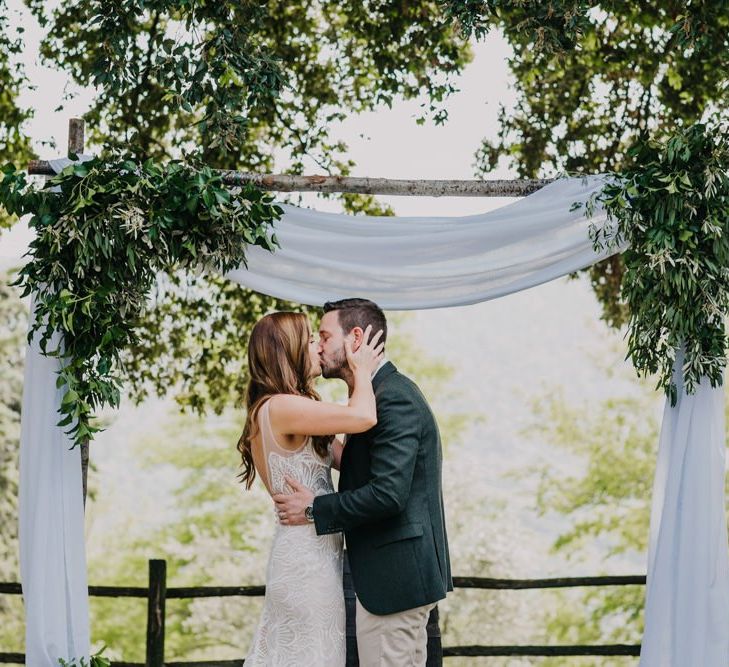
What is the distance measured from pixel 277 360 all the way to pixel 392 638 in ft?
3.44

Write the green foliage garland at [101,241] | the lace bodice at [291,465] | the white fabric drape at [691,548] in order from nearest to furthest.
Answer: the lace bodice at [291,465] < the green foliage garland at [101,241] < the white fabric drape at [691,548]

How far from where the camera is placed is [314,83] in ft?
26.1

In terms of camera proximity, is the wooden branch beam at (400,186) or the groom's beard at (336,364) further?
the wooden branch beam at (400,186)

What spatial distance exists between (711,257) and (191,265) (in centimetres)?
213

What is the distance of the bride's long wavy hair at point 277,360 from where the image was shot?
3.58 meters

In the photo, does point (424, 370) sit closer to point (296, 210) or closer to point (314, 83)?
point (314, 83)

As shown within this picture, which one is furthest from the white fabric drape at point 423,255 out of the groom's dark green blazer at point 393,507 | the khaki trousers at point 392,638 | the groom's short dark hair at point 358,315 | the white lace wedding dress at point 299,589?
the khaki trousers at point 392,638

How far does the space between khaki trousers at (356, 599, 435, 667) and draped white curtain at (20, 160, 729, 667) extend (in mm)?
1167

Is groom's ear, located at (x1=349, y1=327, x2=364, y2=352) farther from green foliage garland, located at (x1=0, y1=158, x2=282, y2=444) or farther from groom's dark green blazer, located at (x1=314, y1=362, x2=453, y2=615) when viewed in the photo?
green foliage garland, located at (x1=0, y1=158, x2=282, y2=444)

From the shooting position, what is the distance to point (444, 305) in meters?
4.54

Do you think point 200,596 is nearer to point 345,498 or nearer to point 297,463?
point 297,463

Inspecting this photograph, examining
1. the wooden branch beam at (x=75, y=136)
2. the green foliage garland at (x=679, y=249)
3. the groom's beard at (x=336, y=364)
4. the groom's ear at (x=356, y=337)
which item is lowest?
the groom's beard at (x=336, y=364)

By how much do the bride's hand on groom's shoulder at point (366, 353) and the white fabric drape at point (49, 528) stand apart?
1.30 m

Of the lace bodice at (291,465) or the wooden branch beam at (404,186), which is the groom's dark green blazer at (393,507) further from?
the wooden branch beam at (404,186)
